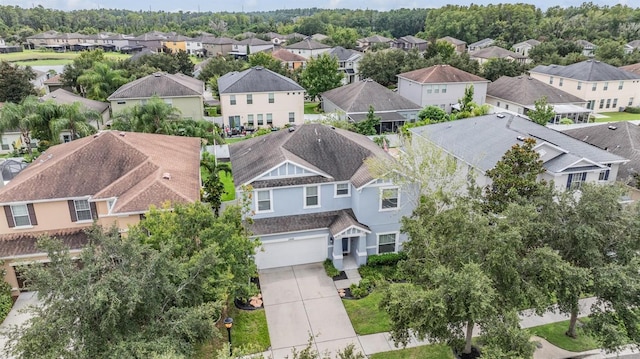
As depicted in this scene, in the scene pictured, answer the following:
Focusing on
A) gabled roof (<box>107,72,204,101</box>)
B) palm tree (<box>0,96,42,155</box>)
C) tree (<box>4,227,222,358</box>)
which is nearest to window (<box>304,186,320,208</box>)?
tree (<box>4,227,222,358</box>)

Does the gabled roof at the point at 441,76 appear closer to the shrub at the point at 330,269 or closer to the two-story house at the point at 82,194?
the shrub at the point at 330,269

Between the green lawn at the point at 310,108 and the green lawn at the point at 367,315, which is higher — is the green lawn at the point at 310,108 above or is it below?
above

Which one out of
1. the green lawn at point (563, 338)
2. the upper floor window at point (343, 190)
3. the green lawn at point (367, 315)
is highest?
the upper floor window at point (343, 190)

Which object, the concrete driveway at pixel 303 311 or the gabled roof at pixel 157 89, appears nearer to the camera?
the concrete driveway at pixel 303 311

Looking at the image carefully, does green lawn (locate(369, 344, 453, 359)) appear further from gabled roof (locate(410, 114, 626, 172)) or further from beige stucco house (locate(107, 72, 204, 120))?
beige stucco house (locate(107, 72, 204, 120))

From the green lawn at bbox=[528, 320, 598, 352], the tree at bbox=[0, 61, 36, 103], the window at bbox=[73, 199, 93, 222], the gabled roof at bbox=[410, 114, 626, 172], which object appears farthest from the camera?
the tree at bbox=[0, 61, 36, 103]

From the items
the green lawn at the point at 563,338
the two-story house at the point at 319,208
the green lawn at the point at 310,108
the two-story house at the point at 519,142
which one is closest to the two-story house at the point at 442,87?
the green lawn at the point at 310,108

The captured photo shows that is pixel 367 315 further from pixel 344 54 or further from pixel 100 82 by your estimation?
pixel 344 54

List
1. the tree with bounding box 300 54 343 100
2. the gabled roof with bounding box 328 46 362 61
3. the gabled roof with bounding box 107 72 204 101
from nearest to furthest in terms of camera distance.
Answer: the gabled roof with bounding box 107 72 204 101, the tree with bounding box 300 54 343 100, the gabled roof with bounding box 328 46 362 61
